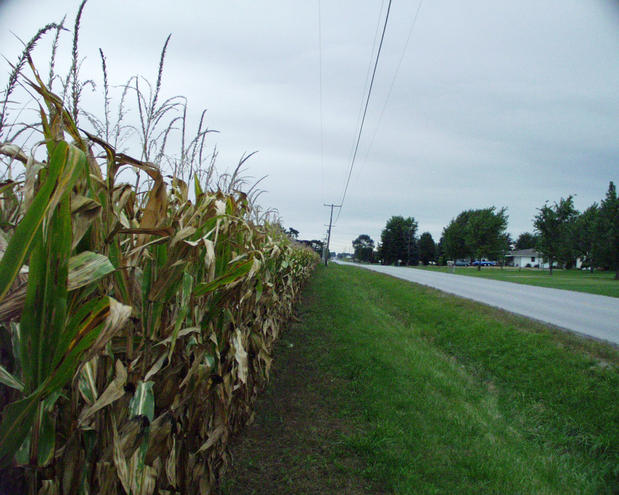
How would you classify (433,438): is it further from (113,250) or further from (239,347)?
(113,250)

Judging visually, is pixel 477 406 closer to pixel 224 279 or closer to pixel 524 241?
pixel 224 279

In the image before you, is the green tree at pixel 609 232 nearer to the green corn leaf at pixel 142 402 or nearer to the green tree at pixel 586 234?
the green tree at pixel 586 234

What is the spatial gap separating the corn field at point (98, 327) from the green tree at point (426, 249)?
120 meters

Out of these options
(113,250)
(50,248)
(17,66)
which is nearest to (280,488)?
(113,250)

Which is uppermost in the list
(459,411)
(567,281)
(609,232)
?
(609,232)

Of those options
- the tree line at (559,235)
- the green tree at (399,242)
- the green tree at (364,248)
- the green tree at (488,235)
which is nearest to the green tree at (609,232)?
the tree line at (559,235)

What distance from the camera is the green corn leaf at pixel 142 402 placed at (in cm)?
141

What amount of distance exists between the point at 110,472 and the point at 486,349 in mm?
7999

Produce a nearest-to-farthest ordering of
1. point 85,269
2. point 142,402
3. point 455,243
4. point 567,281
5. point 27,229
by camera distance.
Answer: point 27,229 < point 85,269 < point 142,402 < point 567,281 < point 455,243

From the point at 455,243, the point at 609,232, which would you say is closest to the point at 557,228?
the point at 609,232

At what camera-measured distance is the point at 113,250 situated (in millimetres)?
1387

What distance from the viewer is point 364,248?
151625mm

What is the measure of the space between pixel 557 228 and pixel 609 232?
811 centimetres

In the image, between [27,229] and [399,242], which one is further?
[399,242]
